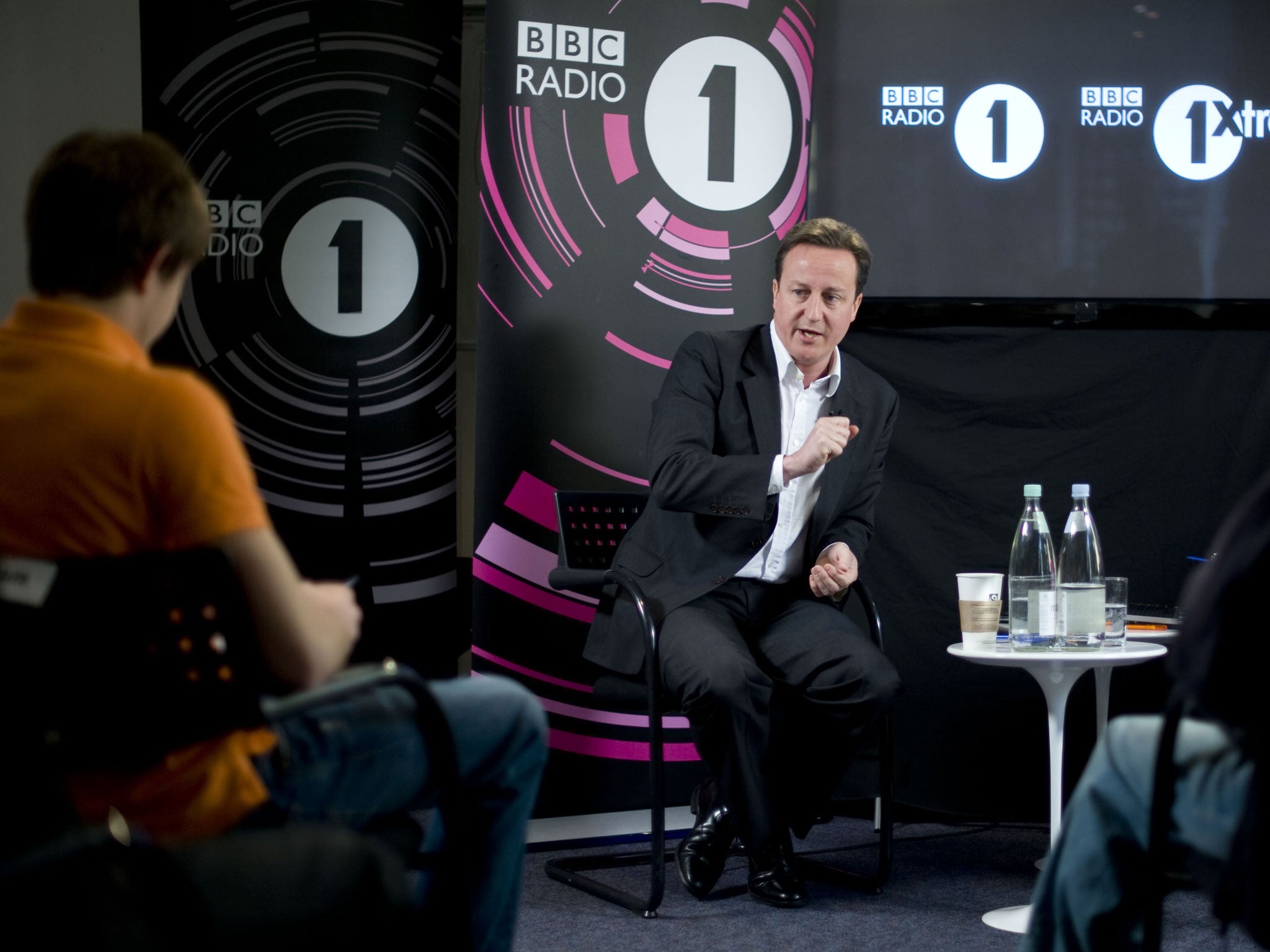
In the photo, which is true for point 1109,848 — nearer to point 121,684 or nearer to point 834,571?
point 121,684

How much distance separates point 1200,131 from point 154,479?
10.7ft

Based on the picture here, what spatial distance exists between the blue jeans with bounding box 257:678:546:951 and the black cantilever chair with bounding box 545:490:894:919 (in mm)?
1111

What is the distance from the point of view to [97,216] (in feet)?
4.13

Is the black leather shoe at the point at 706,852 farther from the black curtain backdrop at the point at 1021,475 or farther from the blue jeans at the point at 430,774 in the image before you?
the blue jeans at the point at 430,774

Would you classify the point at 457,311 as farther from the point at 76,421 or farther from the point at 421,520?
the point at 76,421

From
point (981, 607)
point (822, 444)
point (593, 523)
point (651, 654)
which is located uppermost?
point (822, 444)

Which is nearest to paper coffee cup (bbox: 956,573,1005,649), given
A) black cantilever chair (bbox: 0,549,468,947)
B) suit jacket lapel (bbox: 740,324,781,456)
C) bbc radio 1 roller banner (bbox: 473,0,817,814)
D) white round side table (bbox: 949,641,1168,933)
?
white round side table (bbox: 949,641,1168,933)

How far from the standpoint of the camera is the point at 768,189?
11.7 ft

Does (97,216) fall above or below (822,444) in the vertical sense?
above

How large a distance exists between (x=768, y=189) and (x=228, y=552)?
2660mm

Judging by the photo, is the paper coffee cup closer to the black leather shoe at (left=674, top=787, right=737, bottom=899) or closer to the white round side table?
the white round side table

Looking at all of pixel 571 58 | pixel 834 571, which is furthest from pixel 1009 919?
pixel 571 58

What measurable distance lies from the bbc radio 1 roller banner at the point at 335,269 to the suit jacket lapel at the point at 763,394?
1384 mm

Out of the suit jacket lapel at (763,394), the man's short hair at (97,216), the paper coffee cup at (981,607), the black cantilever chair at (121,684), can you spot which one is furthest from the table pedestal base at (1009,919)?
the man's short hair at (97,216)
